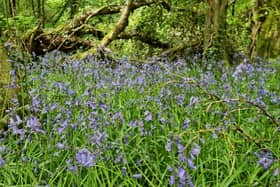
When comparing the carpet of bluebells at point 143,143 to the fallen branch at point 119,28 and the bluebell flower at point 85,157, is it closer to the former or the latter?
the bluebell flower at point 85,157

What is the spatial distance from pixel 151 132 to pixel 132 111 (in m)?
0.76

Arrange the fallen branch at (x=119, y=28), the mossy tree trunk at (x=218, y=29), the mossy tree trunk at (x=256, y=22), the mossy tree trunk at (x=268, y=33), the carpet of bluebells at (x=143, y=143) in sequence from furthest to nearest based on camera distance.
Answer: the fallen branch at (x=119, y=28) → the mossy tree trunk at (x=256, y=22) → the mossy tree trunk at (x=268, y=33) → the mossy tree trunk at (x=218, y=29) → the carpet of bluebells at (x=143, y=143)

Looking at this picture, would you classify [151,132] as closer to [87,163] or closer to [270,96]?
[87,163]

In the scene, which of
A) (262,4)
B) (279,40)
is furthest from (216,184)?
(262,4)

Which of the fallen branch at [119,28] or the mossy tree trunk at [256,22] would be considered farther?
the fallen branch at [119,28]

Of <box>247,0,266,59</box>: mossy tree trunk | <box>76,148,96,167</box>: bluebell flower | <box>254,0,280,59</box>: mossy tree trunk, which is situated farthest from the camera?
<box>247,0,266,59</box>: mossy tree trunk

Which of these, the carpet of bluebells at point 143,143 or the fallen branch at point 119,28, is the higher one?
the fallen branch at point 119,28

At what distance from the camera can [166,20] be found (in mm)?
8906

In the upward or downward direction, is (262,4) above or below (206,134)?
above

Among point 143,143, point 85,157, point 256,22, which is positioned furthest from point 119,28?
point 85,157

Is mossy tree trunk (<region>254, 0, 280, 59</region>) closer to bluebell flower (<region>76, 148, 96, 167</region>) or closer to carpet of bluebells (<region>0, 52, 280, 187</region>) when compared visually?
carpet of bluebells (<region>0, 52, 280, 187</region>)

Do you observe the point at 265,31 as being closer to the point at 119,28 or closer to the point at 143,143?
the point at 119,28

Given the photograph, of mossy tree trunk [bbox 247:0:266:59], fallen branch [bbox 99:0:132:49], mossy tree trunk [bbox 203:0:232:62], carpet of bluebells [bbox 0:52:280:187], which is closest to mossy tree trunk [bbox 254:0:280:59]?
mossy tree trunk [bbox 247:0:266:59]

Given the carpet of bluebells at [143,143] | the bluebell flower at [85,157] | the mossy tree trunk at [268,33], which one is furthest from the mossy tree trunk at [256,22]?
the bluebell flower at [85,157]
